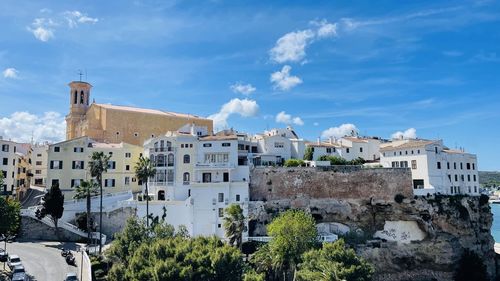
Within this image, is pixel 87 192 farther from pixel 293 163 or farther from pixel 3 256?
pixel 293 163

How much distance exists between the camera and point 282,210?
59.6 m

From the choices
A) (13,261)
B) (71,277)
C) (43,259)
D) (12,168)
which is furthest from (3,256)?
(12,168)

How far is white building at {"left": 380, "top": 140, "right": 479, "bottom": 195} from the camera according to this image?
62688 millimetres

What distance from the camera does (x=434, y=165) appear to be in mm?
63188

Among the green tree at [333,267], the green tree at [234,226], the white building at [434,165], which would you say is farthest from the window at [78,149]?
the white building at [434,165]

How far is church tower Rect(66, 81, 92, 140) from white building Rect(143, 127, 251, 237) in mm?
25096

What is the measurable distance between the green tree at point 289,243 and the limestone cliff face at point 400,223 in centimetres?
1226

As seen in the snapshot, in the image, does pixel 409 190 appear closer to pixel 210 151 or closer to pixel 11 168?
pixel 210 151

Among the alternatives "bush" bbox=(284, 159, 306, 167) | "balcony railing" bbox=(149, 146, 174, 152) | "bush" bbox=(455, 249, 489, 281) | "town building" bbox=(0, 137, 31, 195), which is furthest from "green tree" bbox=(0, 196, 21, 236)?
"bush" bbox=(455, 249, 489, 281)

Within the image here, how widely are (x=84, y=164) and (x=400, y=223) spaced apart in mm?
48118

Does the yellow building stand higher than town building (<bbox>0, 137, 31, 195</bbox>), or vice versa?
the yellow building

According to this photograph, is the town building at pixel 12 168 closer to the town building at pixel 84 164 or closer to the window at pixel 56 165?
the window at pixel 56 165

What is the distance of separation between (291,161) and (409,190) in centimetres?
1785

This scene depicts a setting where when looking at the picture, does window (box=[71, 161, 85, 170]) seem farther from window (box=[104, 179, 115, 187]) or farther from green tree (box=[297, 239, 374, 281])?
green tree (box=[297, 239, 374, 281])
